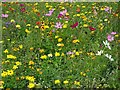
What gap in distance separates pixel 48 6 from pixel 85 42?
4.56 feet

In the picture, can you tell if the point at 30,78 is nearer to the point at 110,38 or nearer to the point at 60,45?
the point at 60,45

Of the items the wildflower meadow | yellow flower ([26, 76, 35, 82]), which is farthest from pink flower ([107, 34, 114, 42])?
Result: yellow flower ([26, 76, 35, 82])

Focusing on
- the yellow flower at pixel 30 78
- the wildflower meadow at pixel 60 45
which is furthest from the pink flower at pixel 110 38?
the yellow flower at pixel 30 78

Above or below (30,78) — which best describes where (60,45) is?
above

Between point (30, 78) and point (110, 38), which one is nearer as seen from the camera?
point (30, 78)

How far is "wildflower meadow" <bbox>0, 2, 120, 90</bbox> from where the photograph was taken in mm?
3729

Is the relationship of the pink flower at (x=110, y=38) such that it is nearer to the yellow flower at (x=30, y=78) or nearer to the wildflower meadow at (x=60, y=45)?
the wildflower meadow at (x=60, y=45)

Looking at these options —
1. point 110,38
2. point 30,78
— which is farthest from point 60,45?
point 30,78

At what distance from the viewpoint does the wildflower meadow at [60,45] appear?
12.2ft

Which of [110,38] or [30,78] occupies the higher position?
[110,38]

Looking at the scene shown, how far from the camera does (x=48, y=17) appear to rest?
526 centimetres

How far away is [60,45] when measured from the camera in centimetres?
430

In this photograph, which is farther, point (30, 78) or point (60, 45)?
point (60, 45)

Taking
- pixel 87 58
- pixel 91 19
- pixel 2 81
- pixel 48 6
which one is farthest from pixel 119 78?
pixel 48 6
